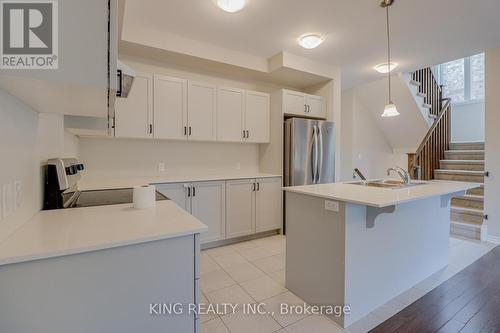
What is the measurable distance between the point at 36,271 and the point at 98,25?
925 millimetres

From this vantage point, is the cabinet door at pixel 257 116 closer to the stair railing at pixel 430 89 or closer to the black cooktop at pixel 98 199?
the black cooktop at pixel 98 199

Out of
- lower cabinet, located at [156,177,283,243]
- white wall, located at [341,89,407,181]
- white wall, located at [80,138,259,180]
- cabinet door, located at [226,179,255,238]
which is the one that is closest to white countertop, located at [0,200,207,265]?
lower cabinet, located at [156,177,283,243]

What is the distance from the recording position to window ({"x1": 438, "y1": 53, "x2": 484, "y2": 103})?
235 inches

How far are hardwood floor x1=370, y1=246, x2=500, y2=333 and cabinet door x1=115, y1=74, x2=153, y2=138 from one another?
299 centimetres

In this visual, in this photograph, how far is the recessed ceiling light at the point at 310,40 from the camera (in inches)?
120

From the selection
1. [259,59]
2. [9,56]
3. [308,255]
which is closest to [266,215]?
[308,255]

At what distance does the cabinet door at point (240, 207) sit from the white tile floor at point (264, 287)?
0.20 metres

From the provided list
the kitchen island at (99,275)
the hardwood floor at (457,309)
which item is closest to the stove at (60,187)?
the kitchen island at (99,275)

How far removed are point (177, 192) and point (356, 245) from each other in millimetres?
2047

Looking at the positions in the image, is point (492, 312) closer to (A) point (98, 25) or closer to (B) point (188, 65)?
(A) point (98, 25)

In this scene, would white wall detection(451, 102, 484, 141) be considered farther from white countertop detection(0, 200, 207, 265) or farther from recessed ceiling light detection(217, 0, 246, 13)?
white countertop detection(0, 200, 207, 265)

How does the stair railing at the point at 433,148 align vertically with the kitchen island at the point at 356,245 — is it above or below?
above

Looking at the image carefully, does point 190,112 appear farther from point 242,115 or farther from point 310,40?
point 310,40

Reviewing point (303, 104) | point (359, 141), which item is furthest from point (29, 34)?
point (359, 141)
